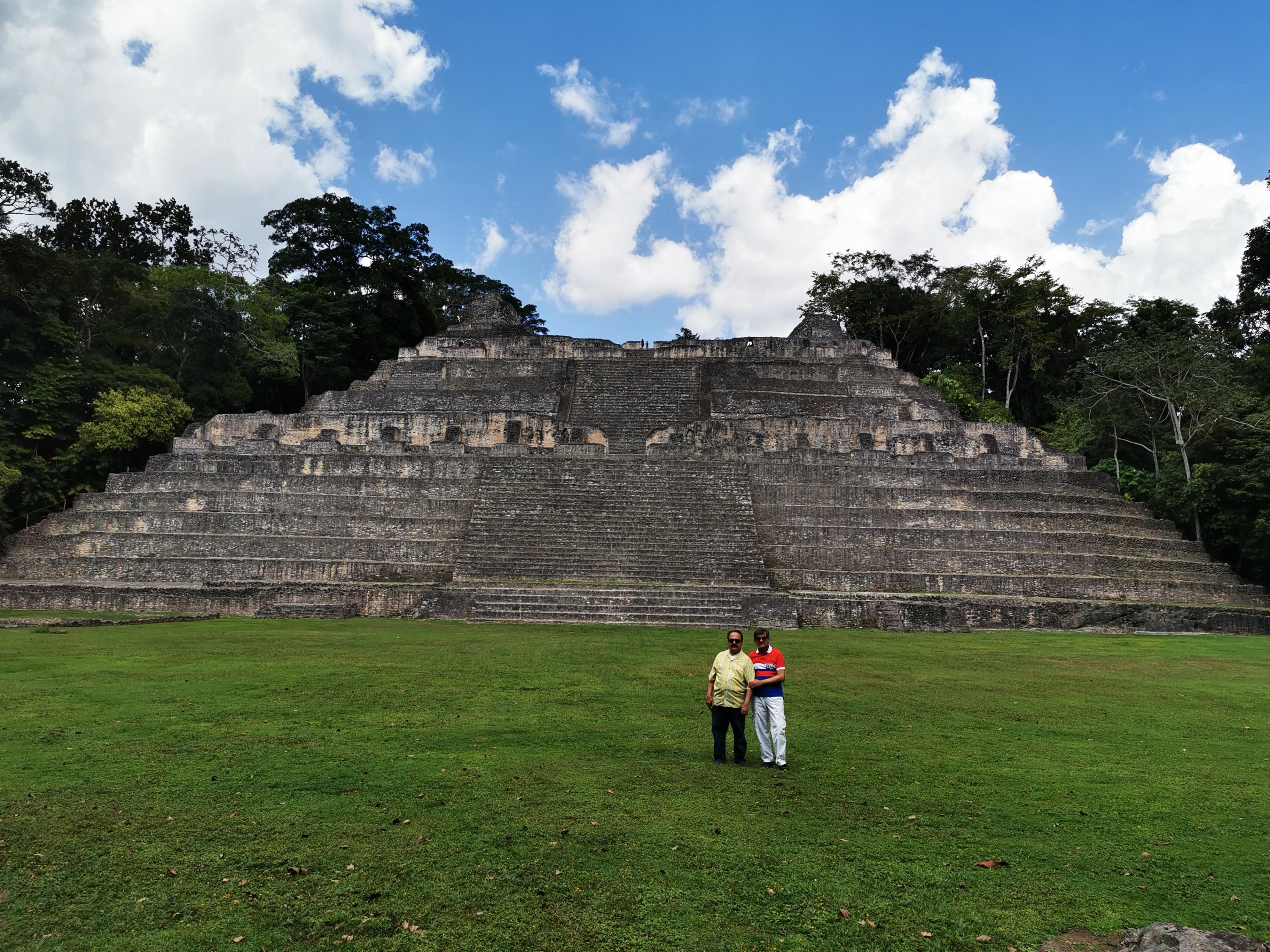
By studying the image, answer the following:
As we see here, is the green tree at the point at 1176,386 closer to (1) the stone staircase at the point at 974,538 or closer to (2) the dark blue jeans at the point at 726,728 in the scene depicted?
(1) the stone staircase at the point at 974,538

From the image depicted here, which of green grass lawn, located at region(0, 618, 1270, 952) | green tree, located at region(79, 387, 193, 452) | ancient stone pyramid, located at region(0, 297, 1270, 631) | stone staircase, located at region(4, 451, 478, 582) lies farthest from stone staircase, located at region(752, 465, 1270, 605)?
green tree, located at region(79, 387, 193, 452)

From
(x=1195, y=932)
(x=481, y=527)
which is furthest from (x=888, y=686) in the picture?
(x=481, y=527)

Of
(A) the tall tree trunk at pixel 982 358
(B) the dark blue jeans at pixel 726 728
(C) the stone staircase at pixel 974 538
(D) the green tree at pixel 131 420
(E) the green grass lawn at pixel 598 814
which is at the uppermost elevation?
(A) the tall tree trunk at pixel 982 358

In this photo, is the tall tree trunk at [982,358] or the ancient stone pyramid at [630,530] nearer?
the ancient stone pyramid at [630,530]

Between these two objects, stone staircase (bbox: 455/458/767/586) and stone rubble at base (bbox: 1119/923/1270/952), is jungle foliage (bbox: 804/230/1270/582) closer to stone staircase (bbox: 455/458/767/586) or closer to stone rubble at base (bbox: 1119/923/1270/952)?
stone staircase (bbox: 455/458/767/586)

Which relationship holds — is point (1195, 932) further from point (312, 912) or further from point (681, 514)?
point (681, 514)

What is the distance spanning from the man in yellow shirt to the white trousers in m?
0.11

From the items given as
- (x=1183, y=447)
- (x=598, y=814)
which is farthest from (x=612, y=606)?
(x=1183, y=447)

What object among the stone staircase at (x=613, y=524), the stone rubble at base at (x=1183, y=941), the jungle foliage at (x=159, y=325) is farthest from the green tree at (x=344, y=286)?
the stone rubble at base at (x=1183, y=941)

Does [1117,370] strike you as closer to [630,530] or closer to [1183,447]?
[1183,447]

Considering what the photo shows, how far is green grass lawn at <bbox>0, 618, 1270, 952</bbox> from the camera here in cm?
318

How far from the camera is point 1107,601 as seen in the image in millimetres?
13930

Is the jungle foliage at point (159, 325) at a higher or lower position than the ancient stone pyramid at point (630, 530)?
higher

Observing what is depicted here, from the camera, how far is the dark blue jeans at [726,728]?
5238mm
